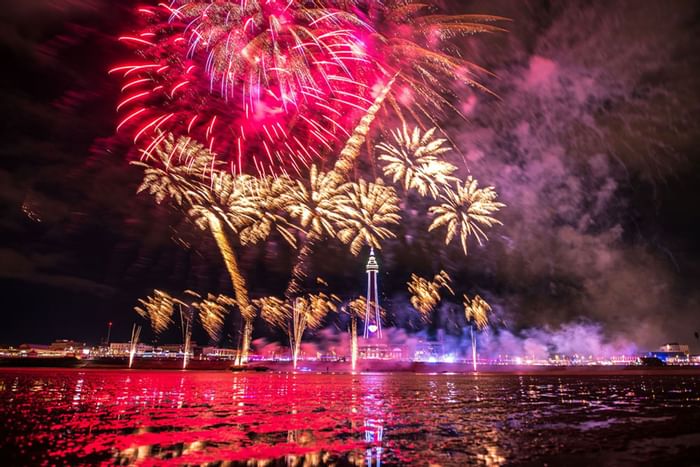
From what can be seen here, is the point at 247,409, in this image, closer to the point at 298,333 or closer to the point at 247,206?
the point at 247,206

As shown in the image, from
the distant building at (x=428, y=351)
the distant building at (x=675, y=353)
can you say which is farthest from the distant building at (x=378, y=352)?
the distant building at (x=675, y=353)

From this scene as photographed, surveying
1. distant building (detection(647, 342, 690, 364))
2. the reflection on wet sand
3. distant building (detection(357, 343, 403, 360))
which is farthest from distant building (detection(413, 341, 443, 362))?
the reflection on wet sand

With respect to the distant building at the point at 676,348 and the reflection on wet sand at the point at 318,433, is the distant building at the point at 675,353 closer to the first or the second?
the distant building at the point at 676,348

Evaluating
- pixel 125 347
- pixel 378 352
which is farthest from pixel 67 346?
pixel 378 352

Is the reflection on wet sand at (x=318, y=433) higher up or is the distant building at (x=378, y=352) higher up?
the reflection on wet sand at (x=318, y=433)

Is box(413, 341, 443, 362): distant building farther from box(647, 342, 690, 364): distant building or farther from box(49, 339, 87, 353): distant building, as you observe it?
box(49, 339, 87, 353): distant building

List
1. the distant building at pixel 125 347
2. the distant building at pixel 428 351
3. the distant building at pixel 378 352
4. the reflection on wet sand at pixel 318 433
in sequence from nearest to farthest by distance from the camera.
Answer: the reflection on wet sand at pixel 318 433, the distant building at pixel 378 352, the distant building at pixel 428 351, the distant building at pixel 125 347

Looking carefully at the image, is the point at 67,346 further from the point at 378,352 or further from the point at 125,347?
the point at 378,352

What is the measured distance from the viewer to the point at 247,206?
88.7ft

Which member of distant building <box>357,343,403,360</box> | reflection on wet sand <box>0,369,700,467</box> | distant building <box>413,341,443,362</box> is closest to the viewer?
reflection on wet sand <box>0,369,700,467</box>

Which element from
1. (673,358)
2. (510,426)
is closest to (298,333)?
(510,426)

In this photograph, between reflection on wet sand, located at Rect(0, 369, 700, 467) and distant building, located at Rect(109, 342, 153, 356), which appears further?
distant building, located at Rect(109, 342, 153, 356)

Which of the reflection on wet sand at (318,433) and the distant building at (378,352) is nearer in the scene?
the reflection on wet sand at (318,433)

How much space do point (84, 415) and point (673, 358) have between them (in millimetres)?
192943
